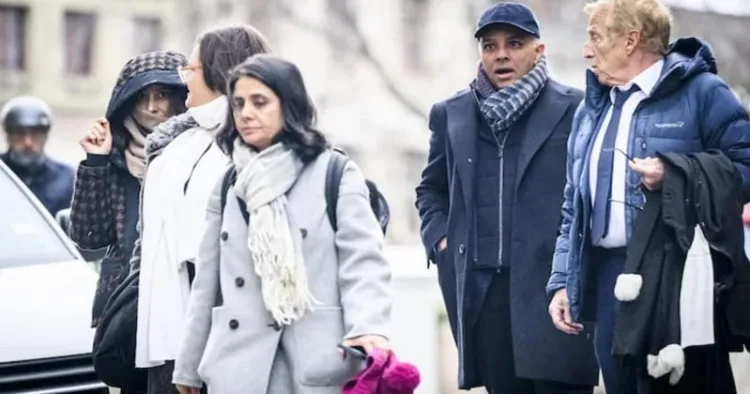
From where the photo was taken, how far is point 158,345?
6.97 metres

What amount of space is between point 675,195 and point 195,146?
5.68 feet

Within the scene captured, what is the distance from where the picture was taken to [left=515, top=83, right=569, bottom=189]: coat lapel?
7.94m

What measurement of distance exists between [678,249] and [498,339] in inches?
61.4

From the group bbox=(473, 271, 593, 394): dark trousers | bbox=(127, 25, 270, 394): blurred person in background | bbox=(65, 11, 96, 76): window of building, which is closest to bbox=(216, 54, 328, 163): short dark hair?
bbox=(127, 25, 270, 394): blurred person in background

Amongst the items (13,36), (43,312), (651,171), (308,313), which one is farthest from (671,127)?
(13,36)

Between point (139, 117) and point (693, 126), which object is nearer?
point (693, 126)

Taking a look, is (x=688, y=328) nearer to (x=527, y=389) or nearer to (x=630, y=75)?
(x=630, y=75)

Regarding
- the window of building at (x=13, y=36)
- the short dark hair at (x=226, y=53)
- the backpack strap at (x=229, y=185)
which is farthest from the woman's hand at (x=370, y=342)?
the window of building at (x=13, y=36)

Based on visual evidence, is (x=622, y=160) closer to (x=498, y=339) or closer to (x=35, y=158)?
(x=498, y=339)

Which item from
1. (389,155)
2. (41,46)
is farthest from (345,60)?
(41,46)

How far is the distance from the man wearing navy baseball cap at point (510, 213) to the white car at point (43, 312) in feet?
5.09

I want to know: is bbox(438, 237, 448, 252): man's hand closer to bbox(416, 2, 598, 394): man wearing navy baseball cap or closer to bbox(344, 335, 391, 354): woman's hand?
bbox(416, 2, 598, 394): man wearing navy baseball cap

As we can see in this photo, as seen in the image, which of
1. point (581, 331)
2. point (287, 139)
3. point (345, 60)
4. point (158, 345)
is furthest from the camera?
point (345, 60)

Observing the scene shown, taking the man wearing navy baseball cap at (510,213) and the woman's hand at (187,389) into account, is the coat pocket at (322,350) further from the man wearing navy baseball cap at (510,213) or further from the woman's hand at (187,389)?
the man wearing navy baseball cap at (510,213)
